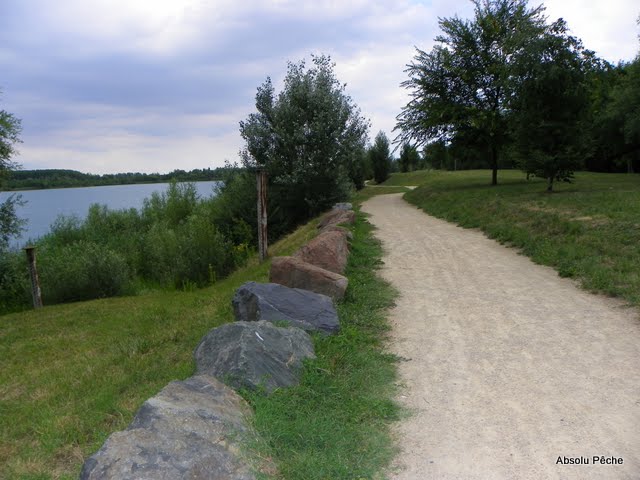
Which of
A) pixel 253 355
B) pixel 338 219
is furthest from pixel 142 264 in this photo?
pixel 253 355

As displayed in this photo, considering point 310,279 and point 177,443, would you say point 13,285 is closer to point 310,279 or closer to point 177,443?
point 310,279

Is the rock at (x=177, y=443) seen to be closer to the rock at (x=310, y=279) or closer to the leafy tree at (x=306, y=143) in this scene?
the rock at (x=310, y=279)

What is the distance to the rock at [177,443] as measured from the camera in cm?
284

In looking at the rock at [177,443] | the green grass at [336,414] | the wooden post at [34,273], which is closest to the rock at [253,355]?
the green grass at [336,414]

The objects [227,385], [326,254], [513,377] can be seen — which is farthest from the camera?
[326,254]

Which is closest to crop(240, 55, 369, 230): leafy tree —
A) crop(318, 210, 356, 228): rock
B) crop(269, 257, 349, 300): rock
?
crop(318, 210, 356, 228): rock

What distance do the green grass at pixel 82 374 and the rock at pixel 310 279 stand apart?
1028 mm

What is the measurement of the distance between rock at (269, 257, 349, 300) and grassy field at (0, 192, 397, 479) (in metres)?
0.25

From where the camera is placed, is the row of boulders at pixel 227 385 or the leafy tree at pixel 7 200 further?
the leafy tree at pixel 7 200

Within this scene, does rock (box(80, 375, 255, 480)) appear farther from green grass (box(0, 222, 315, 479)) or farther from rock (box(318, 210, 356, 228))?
rock (box(318, 210, 356, 228))

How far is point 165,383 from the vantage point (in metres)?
5.35

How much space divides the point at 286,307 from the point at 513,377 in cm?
264

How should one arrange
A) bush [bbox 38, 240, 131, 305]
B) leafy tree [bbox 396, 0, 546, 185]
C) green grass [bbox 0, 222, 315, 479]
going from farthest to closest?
leafy tree [bbox 396, 0, 546, 185] → bush [bbox 38, 240, 131, 305] → green grass [bbox 0, 222, 315, 479]

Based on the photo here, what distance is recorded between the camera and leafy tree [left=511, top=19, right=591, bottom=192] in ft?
59.8
